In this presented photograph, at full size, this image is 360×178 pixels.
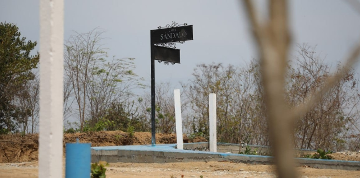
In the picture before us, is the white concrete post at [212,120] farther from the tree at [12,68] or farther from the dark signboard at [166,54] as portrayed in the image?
the tree at [12,68]

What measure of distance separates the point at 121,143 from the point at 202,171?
4.47 meters

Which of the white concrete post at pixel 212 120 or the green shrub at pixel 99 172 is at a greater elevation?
the white concrete post at pixel 212 120

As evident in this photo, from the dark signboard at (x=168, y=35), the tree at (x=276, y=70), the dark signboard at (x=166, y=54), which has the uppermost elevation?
the dark signboard at (x=168, y=35)

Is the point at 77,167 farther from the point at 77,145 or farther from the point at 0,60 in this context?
the point at 0,60

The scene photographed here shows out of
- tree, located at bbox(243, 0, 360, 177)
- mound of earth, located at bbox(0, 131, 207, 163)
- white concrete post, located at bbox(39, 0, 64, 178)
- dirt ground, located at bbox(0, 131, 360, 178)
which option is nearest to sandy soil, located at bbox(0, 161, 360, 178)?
dirt ground, located at bbox(0, 131, 360, 178)

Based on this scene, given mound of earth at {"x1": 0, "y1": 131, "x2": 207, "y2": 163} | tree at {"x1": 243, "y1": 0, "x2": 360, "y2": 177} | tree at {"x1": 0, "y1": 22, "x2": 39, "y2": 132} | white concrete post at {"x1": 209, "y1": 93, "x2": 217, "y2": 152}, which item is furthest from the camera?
tree at {"x1": 0, "y1": 22, "x2": 39, "y2": 132}

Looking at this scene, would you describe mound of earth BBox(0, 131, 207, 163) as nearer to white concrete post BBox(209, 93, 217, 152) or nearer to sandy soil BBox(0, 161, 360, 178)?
white concrete post BBox(209, 93, 217, 152)

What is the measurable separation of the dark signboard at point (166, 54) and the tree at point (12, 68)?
4.90m

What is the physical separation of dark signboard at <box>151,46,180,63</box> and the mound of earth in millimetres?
2330

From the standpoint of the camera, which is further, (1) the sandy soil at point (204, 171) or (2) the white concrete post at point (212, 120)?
(2) the white concrete post at point (212, 120)

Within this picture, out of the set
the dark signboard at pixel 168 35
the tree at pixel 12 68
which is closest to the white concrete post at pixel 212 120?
the dark signboard at pixel 168 35

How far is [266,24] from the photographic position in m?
0.74

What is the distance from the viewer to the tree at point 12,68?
1326 centimetres

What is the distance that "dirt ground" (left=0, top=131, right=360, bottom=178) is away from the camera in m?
6.70
